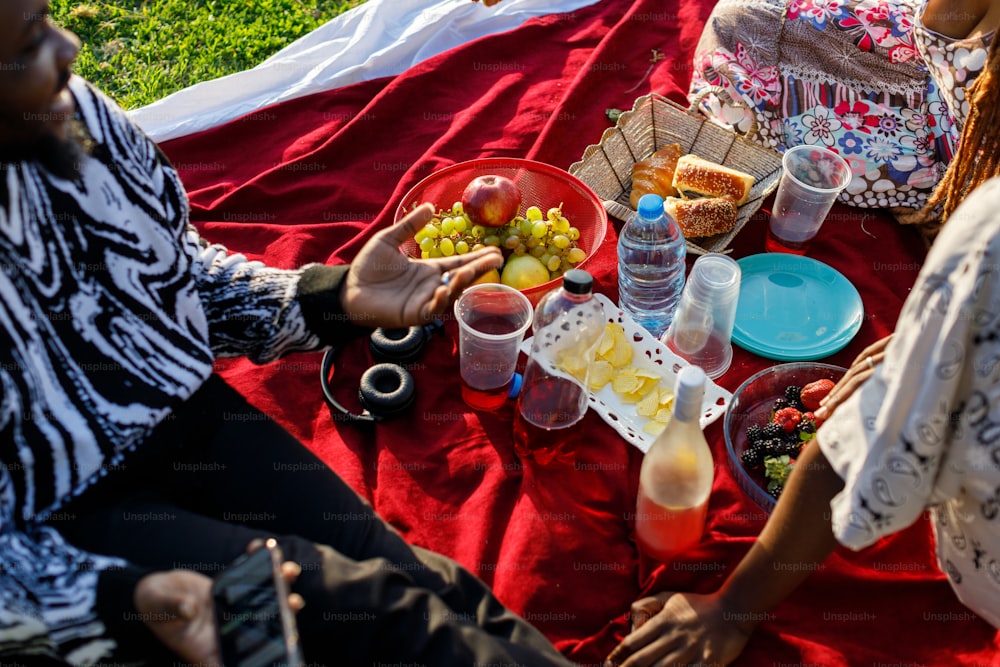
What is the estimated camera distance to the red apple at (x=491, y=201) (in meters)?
2.53

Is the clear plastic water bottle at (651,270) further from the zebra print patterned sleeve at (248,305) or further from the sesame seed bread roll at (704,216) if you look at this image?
the zebra print patterned sleeve at (248,305)

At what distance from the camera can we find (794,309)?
101 inches

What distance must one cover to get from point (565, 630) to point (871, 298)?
1.58 m

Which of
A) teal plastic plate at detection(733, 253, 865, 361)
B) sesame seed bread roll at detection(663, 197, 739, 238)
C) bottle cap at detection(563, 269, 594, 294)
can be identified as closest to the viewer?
bottle cap at detection(563, 269, 594, 294)

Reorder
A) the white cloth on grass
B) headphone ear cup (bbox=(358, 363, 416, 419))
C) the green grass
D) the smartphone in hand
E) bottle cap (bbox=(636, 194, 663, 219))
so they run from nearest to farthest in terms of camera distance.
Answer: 1. the smartphone in hand
2. bottle cap (bbox=(636, 194, 663, 219))
3. headphone ear cup (bbox=(358, 363, 416, 419))
4. the white cloth on grass
5. the green grass

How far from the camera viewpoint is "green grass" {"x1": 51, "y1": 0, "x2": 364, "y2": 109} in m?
3.89

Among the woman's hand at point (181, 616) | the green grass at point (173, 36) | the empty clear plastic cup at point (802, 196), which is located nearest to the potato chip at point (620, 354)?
the empty clear plastic cup at point (802, 196)

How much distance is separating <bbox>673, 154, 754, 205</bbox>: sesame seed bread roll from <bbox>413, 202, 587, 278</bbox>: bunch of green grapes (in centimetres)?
46

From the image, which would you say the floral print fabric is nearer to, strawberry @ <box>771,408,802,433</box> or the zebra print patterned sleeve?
strawberry @ <box>771,408,802,433</box>

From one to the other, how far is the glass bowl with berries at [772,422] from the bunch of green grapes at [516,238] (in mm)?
696

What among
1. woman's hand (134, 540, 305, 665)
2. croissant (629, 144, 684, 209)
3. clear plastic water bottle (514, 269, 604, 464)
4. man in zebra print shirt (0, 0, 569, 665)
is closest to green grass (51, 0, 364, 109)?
croissant (629, 144, 684, 209)

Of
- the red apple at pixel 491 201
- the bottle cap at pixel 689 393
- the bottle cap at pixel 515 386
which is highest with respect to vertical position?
the bottle cap at pixel 689 393

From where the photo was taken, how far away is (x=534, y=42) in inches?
149

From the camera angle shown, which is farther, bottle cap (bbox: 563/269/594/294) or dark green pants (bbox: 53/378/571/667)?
bottle cap (bbox: 563/269/594/294)
